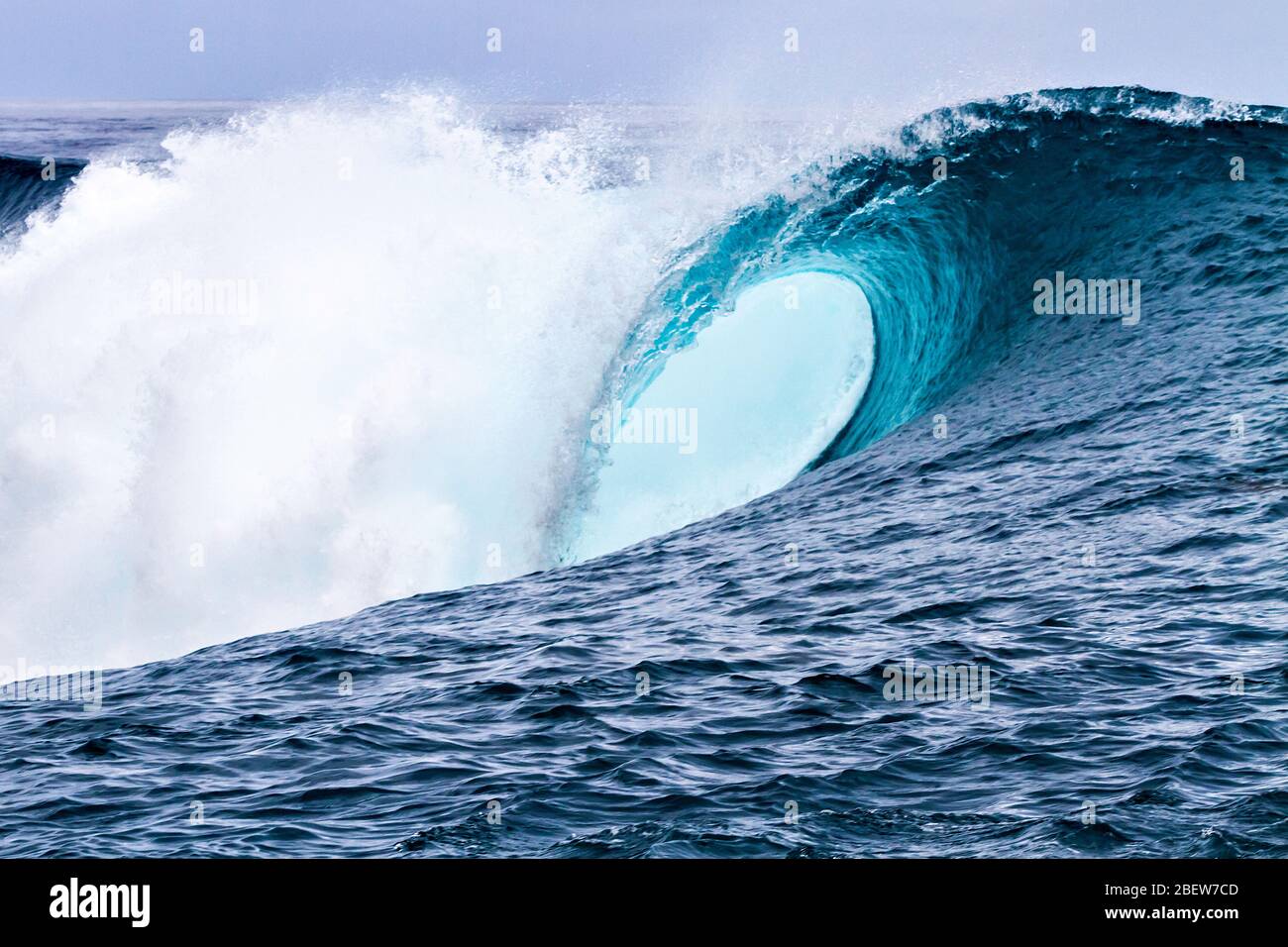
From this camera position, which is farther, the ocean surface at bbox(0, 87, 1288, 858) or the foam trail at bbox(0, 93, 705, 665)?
the foam trail at bbox(0, 93, 705, 665)

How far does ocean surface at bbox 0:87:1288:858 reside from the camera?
7.32m

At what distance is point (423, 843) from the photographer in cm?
661

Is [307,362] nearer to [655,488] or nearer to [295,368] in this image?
[295,368]

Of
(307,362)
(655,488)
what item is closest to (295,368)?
(307,362)

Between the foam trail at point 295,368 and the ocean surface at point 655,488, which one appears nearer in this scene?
the ocean surface at point 655,488

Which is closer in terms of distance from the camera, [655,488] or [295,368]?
[295,368]

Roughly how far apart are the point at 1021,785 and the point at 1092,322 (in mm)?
11964

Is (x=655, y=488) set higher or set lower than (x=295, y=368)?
lower

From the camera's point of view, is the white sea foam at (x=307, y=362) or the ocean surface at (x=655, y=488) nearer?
the ocean surface at (x=655, y=488)

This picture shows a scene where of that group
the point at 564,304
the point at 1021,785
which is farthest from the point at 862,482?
the point at 1021,785

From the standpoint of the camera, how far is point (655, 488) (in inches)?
710

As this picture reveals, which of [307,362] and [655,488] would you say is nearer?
[307,362]

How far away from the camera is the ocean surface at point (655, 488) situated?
7324 mm

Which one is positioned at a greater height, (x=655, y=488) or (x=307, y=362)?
(x=307, y=362)
